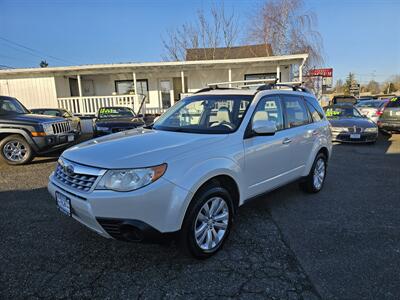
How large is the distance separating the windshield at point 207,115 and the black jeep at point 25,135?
14.2 ft

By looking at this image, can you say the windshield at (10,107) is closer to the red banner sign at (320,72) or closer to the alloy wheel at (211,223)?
the alloy wheel at (211,223)

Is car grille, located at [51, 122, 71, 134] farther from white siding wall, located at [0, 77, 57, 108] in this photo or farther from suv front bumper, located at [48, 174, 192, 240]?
white siding wall, located at [0, 77, 57, 108]

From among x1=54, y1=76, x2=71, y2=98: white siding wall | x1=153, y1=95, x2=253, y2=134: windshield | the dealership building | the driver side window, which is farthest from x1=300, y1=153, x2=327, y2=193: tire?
x1=54, y1=76, x2=71, y2=98: white siding wall

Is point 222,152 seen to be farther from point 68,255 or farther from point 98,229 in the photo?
point 68,255

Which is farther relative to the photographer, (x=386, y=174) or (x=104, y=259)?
(x=386, y=174)

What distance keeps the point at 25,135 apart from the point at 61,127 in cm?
92

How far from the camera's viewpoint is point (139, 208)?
2.39 m

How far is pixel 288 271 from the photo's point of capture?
8.98ft

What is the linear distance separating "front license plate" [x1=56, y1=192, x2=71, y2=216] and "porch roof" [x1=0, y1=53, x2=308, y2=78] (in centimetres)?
1232

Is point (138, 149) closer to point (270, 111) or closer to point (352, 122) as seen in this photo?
point (270, 111)

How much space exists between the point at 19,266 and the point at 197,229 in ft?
6.00

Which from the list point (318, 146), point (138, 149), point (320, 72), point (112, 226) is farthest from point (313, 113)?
point (320, 72)

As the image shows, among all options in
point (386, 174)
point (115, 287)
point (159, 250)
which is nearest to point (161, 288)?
point (115, 287)

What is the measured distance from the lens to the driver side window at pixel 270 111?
3576 millimetres
